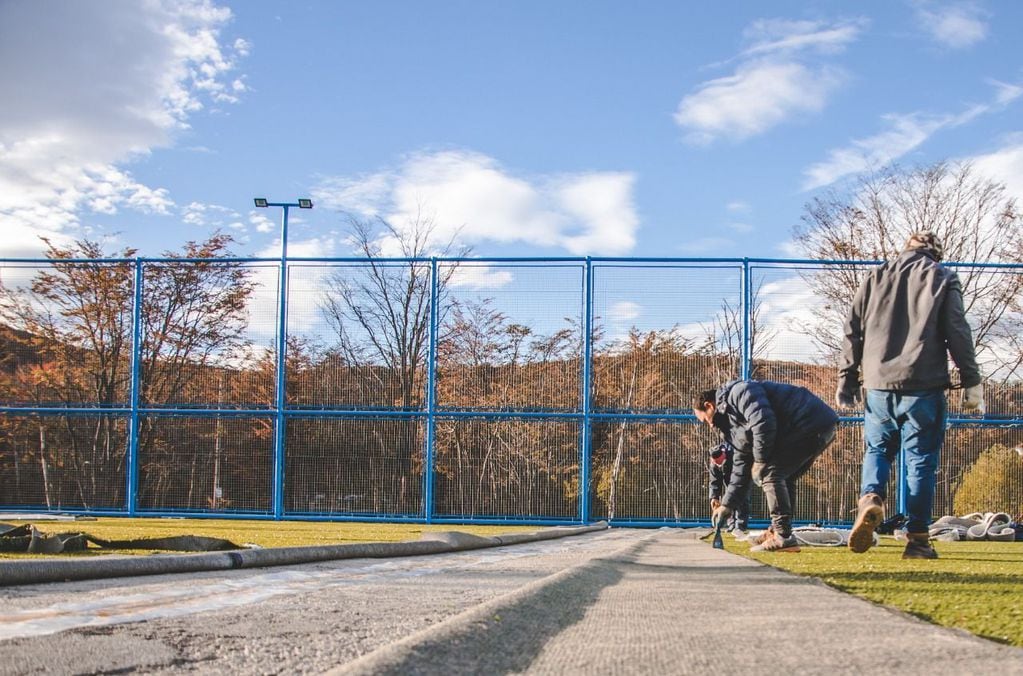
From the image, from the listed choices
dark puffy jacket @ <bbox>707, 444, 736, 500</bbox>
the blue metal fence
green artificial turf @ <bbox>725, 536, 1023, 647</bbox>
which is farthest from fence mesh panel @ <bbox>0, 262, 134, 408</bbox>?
green artificial turf @ <bbox>725, 536, 1023, 647</bbox>

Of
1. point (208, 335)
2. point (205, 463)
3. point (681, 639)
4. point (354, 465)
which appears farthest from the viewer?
point (208, 335)

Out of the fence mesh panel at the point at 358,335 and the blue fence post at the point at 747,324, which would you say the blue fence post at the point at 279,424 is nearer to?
the fence mesh panel at the point at 358,335

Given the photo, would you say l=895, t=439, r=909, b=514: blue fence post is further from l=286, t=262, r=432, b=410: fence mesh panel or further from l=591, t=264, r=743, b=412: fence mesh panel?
l=286, t=262, r=432, b=410: fence mesh panel

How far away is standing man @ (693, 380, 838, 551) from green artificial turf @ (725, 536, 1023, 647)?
1.53 ft

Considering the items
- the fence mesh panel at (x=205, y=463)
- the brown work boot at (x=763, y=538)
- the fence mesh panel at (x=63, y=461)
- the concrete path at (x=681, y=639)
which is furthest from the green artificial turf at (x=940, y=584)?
the fence mesh panel at (x=63, y=461)

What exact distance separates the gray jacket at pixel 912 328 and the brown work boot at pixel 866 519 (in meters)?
0.58

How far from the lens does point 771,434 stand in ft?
17.8

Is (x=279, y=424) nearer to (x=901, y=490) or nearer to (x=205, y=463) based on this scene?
(x=205, y=463)

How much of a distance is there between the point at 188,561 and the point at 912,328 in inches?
140

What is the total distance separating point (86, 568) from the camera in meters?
2.92

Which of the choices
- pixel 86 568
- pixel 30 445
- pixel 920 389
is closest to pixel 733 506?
pixel 920 389

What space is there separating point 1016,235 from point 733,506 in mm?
13729

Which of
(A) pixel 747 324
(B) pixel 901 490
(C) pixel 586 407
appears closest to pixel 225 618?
(C) pixel 586 407

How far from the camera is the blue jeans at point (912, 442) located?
181 inches
